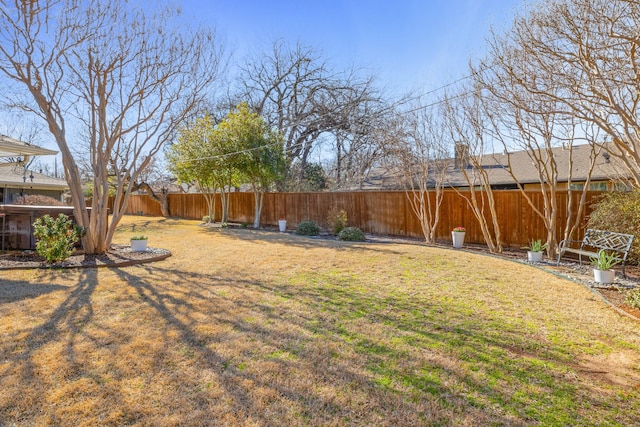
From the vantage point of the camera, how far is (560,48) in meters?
4.78

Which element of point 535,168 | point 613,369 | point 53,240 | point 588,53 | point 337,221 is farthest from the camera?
point 535,168

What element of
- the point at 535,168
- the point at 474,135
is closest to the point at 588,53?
the point at 474,135

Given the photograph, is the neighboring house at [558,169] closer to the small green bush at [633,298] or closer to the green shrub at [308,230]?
the green shrub at [308,230]

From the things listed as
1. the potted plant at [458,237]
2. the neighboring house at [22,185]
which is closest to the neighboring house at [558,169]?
the potted plant at [458,237]

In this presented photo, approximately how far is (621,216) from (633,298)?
8.93 feet

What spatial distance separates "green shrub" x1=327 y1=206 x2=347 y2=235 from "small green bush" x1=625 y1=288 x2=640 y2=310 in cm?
792

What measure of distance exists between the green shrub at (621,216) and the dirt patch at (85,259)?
27.6 ft

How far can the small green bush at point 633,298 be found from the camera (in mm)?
3921

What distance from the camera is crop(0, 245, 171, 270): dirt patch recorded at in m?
5.96

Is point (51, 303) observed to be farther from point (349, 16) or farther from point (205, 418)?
point (349, 16)

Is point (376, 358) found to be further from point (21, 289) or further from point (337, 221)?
point (337, 221)

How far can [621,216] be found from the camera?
6.04 metres

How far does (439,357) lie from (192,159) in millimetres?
13662

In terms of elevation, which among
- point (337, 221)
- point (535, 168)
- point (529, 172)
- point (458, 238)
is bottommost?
point (458, 238)
